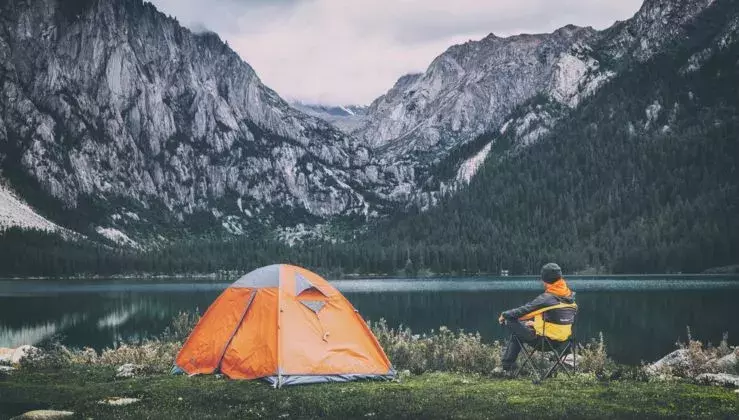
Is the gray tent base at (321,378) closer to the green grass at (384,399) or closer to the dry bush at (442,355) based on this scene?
the green grass at (384,399)

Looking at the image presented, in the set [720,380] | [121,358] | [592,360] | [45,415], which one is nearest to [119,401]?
[45,415]

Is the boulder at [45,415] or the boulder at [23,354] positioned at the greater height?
the boulder at [45,415]

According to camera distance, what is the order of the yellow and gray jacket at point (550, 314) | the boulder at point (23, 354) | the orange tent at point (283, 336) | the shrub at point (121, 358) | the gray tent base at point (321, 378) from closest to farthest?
the yellow and gray jacket at point (550, 314), the gray tent base at point (321, 378), the orange tent at point (283, 336), the shrub at point (121, 358), the boulder at point (23, 354)

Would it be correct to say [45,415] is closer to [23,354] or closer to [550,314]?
[550,314]

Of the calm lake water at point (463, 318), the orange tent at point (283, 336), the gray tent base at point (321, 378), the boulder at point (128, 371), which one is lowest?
the calm lake water at point (463, 318)

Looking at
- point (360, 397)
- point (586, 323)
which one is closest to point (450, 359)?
point (360, 397)

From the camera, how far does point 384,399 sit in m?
16.0

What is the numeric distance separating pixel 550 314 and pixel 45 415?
39.1 ft

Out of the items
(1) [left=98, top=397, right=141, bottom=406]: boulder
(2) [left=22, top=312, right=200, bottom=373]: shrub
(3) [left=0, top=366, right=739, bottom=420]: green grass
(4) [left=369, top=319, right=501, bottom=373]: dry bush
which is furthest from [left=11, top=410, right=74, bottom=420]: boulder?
(4) [left=369, top=319, right=501, bottom=373]: dry bush

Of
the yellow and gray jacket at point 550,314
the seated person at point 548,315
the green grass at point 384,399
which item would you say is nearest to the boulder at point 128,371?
the green grass at point 384,399

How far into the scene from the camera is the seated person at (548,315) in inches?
690

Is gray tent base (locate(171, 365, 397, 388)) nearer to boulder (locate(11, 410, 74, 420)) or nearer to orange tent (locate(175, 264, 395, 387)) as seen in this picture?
orange tent (locate(175, 264, 395, 387))

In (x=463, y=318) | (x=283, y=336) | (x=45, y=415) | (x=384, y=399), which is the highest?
(x=283, y=336)

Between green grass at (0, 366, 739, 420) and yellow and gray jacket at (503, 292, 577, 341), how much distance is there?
127 centimetres
